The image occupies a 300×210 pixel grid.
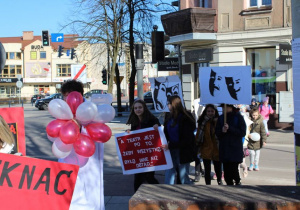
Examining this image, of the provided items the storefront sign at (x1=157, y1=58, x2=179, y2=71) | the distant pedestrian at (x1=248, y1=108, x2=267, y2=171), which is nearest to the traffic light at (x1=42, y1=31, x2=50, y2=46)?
the storefront sign at (x1=157, y1=58, x2=179, y2=71)

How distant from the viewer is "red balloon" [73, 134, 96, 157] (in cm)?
401

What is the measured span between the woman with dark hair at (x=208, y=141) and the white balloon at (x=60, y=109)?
3.25 metres

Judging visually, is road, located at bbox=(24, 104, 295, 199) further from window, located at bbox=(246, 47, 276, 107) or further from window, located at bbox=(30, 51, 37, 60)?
window, located at bbox=(30, 51, 37, 60)

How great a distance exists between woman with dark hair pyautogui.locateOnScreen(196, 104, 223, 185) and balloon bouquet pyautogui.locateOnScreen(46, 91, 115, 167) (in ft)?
9.41

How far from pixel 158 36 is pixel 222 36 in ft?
24.4

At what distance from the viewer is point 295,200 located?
3.31 meters

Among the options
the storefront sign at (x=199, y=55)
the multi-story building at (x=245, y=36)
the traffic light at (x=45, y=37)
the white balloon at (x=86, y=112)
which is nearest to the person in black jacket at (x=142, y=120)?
the white balloon at (x=86, y=112)

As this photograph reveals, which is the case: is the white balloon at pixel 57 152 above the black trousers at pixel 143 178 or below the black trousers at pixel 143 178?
above

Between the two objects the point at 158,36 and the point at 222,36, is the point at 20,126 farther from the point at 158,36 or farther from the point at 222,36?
the point at 222,36

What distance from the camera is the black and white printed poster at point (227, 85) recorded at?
632 cm

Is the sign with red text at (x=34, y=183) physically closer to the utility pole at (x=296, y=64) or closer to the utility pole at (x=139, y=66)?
the utility pole at (x=296, y=64)

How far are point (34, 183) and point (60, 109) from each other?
1061 millimetres

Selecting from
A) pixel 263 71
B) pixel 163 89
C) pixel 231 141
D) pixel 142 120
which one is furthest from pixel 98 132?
pixel 263 71

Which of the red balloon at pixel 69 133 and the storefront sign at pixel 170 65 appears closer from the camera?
the red balloon at pixel 69 133
